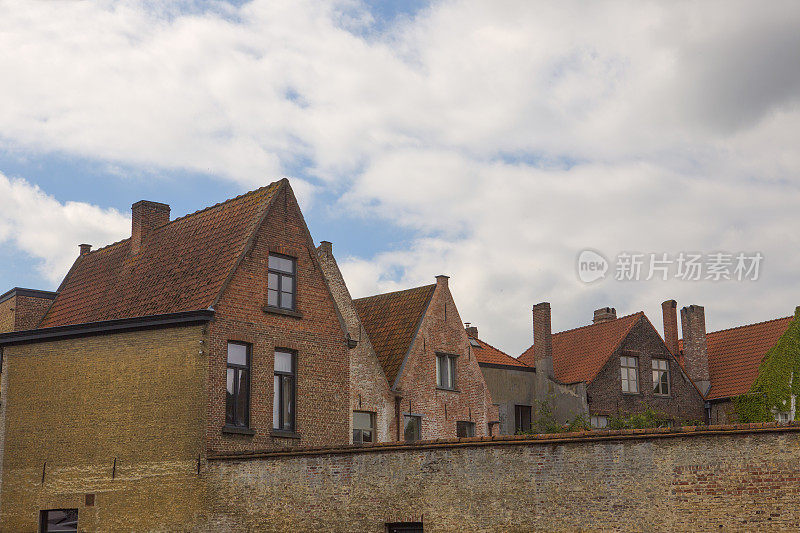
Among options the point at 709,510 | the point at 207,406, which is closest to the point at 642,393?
the point at 207,406

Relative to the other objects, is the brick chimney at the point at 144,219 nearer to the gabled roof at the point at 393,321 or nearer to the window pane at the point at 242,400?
the window pane at the point at 242,400

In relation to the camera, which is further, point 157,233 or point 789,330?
point 789,330

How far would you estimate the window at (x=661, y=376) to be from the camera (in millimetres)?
38594

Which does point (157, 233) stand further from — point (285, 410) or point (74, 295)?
point (285, 410)

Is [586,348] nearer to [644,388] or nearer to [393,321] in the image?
[644,388]

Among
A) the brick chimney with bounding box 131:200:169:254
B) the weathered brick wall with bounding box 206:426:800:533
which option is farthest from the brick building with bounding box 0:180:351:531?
the weathered brick wall with bounding box 206:426:800:533

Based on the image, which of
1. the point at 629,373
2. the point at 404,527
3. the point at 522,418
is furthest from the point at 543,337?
the point at 404,527

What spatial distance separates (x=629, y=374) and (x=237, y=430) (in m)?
21.0

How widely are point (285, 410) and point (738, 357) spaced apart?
81.0 ft

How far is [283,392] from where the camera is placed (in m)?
23.4

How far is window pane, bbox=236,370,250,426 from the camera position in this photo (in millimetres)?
22031

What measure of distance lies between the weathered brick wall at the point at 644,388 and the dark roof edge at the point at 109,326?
63.4 feet

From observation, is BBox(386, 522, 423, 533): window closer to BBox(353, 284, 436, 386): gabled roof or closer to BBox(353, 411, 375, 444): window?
BBox(353, 411, 375, 444): window

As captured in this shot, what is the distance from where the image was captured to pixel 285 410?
23359mm
